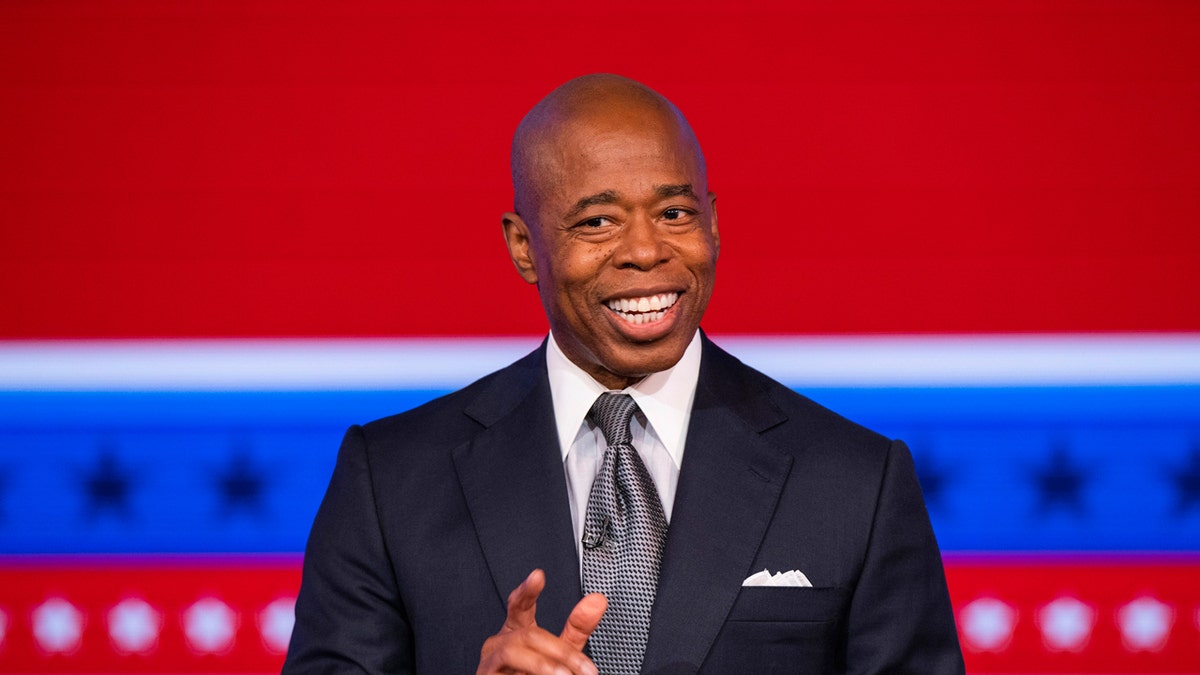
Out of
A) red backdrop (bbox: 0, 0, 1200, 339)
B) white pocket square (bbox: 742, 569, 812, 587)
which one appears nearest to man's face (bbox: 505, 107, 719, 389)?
white pocket square (bbox: 742, 569, 812, 587)

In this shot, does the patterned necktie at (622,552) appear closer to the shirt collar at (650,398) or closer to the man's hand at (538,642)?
the shirt collar at (650,398)

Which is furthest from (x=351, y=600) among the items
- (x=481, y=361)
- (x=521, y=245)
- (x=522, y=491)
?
(x=481, y=361)

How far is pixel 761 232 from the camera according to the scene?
7.65 ft

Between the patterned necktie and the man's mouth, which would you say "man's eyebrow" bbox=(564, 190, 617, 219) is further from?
the patterned necktie

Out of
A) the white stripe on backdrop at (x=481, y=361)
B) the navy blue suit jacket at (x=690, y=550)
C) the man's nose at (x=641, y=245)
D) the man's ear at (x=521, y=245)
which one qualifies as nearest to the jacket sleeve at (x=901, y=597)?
the navy blue suit jacket at (x=690, y=550)

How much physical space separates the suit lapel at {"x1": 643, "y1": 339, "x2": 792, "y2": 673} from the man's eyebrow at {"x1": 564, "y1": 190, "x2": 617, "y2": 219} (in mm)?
250

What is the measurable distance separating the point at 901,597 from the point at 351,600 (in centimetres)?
60

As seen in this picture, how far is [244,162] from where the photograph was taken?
2342 mm

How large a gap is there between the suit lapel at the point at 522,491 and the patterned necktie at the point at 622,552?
3 cm

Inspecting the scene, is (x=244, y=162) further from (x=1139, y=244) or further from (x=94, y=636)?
(x=1139, y=244)

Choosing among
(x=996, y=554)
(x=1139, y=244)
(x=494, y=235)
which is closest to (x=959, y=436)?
(x=996, y=554)

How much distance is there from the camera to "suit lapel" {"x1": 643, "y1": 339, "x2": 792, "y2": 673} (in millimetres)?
1397

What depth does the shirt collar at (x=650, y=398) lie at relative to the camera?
1.52 m

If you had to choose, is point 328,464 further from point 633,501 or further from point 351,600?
point 633,501
